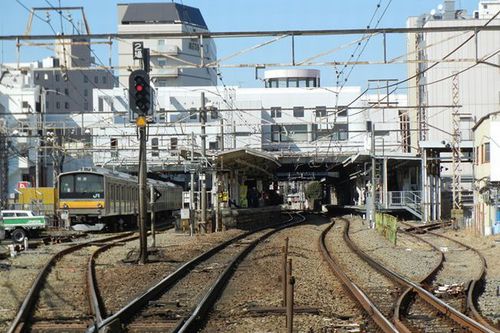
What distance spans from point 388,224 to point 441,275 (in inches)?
510

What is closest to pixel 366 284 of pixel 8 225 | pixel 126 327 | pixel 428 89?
pixel 126 327

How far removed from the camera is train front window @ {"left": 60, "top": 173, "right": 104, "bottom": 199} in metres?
33.9

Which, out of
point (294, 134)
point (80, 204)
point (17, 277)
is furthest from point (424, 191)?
point (17, 277)

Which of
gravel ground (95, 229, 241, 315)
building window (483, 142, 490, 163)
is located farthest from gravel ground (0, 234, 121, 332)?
building window (483, 142, 490, 163)

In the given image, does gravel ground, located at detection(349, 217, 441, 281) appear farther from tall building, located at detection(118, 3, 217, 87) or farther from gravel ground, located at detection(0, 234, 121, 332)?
tall building, located at detection(118, 3, 217, 87)

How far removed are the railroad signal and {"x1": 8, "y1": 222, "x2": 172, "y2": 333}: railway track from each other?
12.0ft

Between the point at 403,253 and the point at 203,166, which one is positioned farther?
the point at 203,166

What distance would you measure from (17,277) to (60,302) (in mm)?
4197

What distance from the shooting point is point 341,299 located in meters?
11.9

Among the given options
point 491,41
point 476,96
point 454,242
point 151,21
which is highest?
point 151,21

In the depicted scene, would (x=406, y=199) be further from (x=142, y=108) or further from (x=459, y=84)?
(x=142, y=108)

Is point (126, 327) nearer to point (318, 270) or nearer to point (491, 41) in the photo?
point (318, 270)

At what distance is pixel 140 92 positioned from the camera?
17.9 m

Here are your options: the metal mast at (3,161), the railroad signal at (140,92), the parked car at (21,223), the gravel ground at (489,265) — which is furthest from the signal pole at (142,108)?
the metal mast at (3,161)
